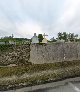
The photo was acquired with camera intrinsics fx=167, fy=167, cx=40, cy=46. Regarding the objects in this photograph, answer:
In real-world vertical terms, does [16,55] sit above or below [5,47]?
below

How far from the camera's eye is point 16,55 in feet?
41.5

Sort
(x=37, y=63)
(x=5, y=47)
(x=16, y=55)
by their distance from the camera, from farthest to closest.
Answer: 1. (x=5, y=47)
2. (x=16, y=55)
3. (x=37, y=63)

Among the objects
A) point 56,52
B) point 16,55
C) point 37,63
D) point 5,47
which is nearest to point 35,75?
point 37,63

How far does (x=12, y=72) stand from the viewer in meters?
7.60

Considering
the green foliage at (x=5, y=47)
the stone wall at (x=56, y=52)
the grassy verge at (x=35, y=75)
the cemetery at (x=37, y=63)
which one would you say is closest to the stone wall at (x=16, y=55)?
the cemetery at (x=37, y=63)

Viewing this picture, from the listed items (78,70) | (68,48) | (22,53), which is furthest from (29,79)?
(22,53)

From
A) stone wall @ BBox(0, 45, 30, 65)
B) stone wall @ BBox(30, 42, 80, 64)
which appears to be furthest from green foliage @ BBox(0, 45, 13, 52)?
stone wall @ BBox(30, 42, 80, 64)

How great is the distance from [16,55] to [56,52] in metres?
3.38

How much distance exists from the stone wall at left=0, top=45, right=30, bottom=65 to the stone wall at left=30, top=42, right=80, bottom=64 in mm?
1595

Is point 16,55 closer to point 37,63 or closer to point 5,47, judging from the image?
point 5,47

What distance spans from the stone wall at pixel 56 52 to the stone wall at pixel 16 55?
5.23 ft

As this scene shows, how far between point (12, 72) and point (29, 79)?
1322 mm

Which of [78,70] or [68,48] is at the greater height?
[68,48]

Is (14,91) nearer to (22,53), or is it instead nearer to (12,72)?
(12,72)
